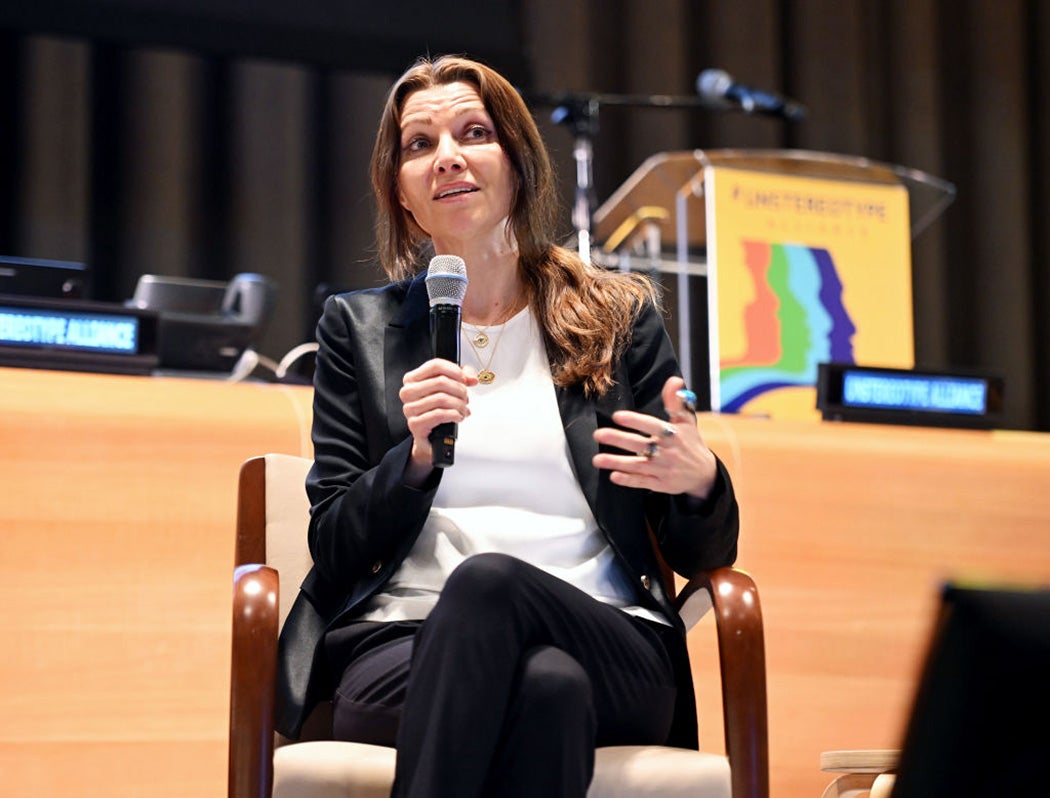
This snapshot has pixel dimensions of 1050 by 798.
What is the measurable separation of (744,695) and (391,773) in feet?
1.27

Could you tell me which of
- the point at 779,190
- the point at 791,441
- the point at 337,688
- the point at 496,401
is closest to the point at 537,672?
the point at 337,688

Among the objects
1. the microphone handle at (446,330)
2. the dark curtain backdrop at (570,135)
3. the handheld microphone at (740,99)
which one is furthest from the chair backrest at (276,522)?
the dark curtain backdrop at (570,135)

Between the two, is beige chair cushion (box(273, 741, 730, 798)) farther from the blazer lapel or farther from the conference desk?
the conference desk

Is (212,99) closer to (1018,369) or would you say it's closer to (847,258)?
(847,258)

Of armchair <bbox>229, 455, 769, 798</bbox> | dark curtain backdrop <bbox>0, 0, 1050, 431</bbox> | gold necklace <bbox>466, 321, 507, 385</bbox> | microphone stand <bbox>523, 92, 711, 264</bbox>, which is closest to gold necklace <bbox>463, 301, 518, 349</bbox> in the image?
gold necklace <bbox>466, 321, 507, 385</bbox>

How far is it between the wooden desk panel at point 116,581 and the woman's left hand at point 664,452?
0.77 m

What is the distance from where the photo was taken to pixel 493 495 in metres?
1.56

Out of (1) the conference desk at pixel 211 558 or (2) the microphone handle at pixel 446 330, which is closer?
(2) the microphone handle at pixel 446 330

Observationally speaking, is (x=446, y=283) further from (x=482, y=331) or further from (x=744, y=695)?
(x=744, y=695)

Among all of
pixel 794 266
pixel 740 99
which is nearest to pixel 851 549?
pixel 794 266

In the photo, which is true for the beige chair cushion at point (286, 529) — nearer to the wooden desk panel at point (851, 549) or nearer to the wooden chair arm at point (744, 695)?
the wooden chair arm at point (744, 695)

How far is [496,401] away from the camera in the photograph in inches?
64.6

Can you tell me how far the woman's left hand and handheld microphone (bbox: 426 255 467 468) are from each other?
0.55ft

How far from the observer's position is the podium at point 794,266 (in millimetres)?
3436
